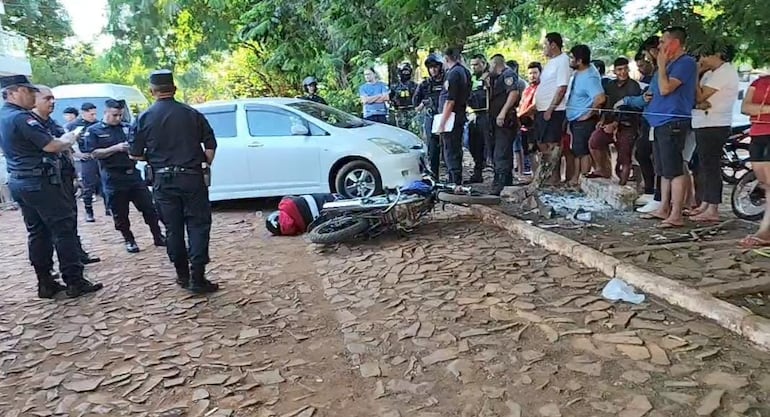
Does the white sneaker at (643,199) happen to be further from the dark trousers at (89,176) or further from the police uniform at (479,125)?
the dark trousers at (89,176)

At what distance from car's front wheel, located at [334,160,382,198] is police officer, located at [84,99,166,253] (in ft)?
Answer: 8.36

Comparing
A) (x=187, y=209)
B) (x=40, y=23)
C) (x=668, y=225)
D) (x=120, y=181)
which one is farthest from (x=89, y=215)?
(x=40, y=23)

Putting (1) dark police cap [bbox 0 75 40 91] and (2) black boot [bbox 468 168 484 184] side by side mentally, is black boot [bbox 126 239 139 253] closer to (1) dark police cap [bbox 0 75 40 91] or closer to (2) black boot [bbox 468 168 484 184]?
(1) dark police cap [bbox 0 75 40 91]

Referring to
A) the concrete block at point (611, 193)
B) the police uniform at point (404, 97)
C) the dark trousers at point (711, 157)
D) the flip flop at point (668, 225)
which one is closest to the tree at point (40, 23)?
the police uniform at point (404, 97)

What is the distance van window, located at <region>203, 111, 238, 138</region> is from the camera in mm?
8750

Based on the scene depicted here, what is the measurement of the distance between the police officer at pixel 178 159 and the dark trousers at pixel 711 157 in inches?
174

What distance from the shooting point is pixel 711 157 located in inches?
221

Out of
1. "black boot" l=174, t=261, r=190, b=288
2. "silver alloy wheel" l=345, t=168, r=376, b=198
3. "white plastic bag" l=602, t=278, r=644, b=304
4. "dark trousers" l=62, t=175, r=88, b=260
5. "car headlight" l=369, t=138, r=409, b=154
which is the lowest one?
"white plastic bag" l=602, t=278, r=644, b=304

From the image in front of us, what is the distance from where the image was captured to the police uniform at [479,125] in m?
8.39

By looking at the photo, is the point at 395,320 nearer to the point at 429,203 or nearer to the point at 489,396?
the point at 489,396

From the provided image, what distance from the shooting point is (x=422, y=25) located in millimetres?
6246

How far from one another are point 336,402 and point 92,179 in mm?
7756

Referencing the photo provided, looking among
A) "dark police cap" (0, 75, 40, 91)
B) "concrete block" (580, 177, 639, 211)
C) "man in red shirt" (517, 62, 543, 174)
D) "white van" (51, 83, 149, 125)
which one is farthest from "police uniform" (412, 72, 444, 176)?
"white van" (51, 83, 149, 125)

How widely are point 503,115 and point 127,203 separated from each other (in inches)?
178
